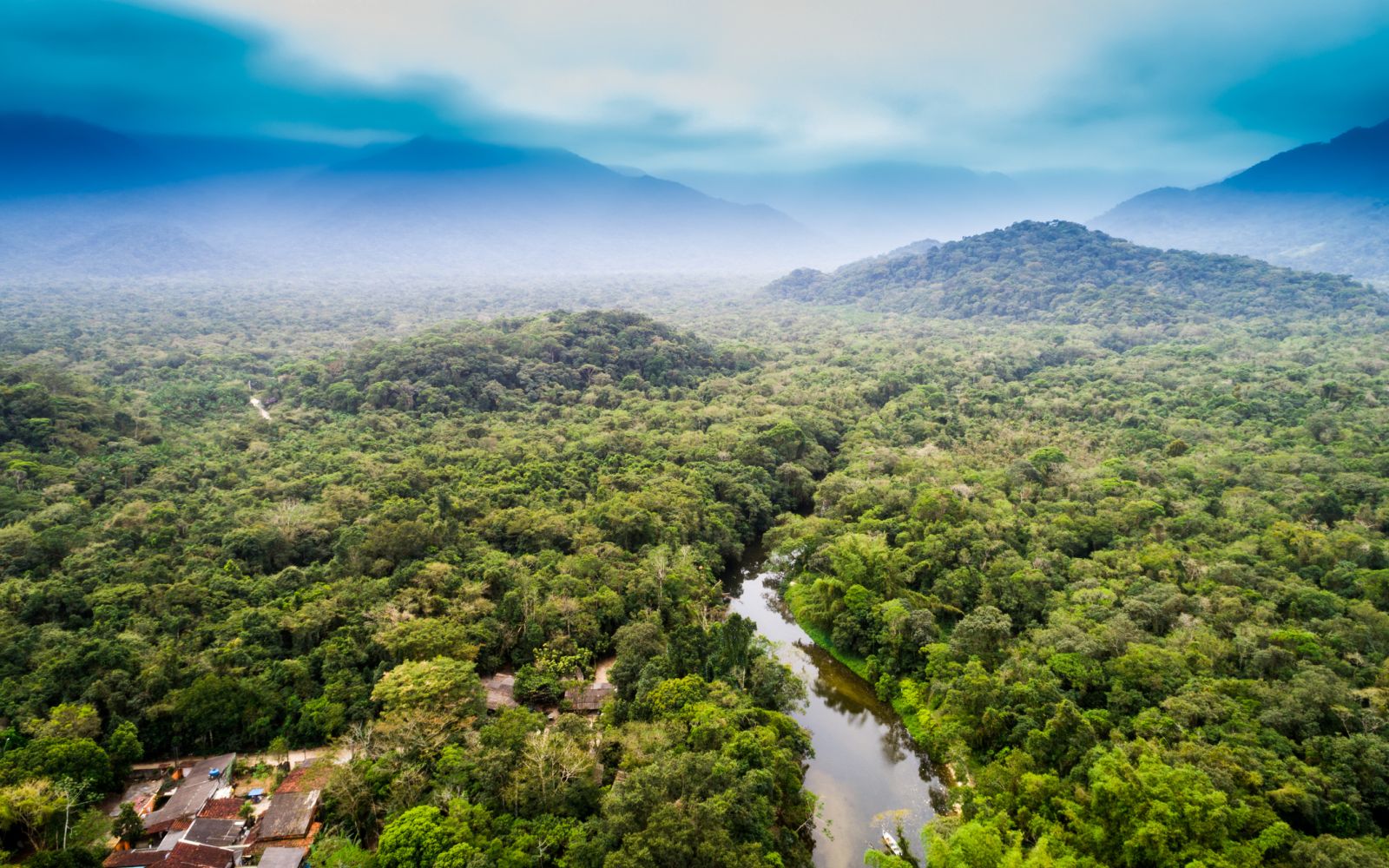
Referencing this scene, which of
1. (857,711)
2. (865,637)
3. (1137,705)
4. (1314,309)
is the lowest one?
(857,711)

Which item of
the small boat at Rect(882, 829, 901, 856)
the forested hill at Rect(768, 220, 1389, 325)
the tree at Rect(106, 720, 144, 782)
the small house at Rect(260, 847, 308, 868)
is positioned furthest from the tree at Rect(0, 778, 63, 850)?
the forested hill at Rect(768, 220, 1389, 325)

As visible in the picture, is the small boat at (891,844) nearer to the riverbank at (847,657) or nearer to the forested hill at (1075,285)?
the riverbank at (847,657)

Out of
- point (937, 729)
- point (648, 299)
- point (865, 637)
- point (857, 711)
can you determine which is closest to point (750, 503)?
point (865, 637)

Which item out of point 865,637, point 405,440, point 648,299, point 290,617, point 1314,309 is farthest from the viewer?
point 648,299

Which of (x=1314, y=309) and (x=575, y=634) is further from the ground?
(x=1314, y=309)

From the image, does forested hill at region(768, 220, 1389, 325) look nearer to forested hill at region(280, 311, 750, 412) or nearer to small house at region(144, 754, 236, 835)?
forested hill at region(280, 311, 750, 412)

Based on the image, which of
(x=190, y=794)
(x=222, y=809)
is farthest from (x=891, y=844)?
(x=190, y=794)

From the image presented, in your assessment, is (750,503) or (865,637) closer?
(865,637)

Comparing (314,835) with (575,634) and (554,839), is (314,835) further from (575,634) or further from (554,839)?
(575,634)
